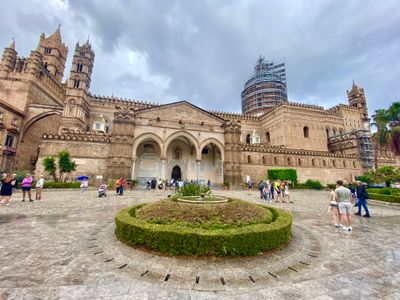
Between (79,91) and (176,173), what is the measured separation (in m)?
22.5

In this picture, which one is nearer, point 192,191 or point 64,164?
point 192,191

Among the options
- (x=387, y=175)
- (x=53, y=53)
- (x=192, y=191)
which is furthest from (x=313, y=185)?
(x=53, y=53)

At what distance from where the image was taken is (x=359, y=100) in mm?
50844

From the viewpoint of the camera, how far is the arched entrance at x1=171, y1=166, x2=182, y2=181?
2995 centimetres

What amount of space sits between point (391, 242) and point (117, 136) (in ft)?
84.5

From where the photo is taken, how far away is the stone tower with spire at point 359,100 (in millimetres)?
48819

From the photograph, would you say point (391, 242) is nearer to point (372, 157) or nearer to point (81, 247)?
point (81, 247)

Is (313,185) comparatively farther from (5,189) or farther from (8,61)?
(8,61)

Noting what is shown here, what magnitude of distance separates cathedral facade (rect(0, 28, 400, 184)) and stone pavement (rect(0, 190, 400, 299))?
65.5ft

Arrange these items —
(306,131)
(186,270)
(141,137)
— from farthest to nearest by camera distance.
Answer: (306,131) < (141,137) < (186,270)

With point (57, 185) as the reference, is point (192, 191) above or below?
above

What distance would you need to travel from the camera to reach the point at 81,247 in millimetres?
4703

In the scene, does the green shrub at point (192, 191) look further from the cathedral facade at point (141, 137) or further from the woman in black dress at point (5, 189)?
the cathedral facade at point (141, 137)

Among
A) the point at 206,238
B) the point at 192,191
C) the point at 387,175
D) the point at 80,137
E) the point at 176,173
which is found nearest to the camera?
the point at 206,238
